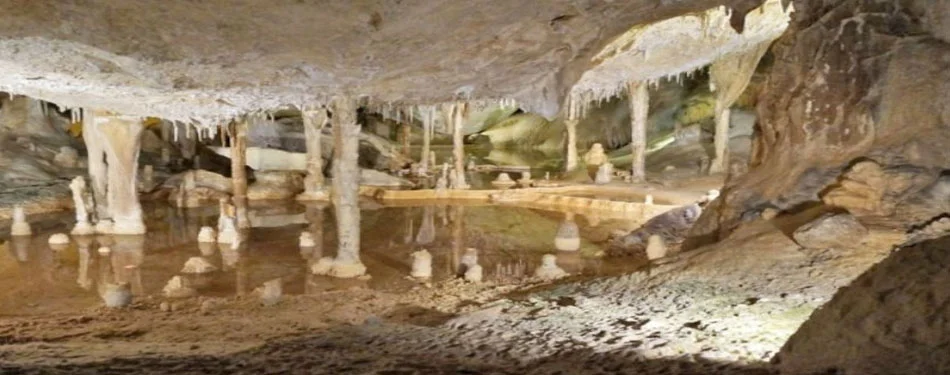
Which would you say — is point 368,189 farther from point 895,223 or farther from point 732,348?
point 732,348

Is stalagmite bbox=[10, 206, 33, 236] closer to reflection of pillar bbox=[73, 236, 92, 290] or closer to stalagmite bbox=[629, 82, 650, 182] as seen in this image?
reflection of pillar bbox=[73, 236, 92, 290]

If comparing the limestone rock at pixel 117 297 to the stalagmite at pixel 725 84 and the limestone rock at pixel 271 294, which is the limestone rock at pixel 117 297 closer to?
the limestone rock at pixel 271 294

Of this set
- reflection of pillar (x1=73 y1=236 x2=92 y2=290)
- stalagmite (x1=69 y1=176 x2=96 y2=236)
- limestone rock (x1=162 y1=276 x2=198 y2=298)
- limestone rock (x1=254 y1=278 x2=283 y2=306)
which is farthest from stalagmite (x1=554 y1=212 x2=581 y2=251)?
stalagmite (x1=69 y1=176 x2=96 y2=236)

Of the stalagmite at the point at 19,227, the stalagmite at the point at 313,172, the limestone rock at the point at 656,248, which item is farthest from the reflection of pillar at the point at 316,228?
the stalagmite at the point at 19,227

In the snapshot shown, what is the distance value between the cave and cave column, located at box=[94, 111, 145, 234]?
0.16ft

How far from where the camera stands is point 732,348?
4461mm

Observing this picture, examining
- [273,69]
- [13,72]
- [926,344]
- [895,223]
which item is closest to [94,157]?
[13,72]

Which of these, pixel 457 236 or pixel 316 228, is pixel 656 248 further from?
pixel 316 228

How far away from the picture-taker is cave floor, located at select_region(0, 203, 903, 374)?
427cm

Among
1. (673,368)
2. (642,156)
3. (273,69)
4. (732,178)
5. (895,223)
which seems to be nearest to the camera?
(673,368)

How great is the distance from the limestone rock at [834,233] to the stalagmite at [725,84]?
1163 centimetres

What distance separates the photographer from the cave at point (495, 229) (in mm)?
4344

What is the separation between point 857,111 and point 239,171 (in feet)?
48.0

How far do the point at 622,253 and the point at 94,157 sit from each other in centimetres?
1144
